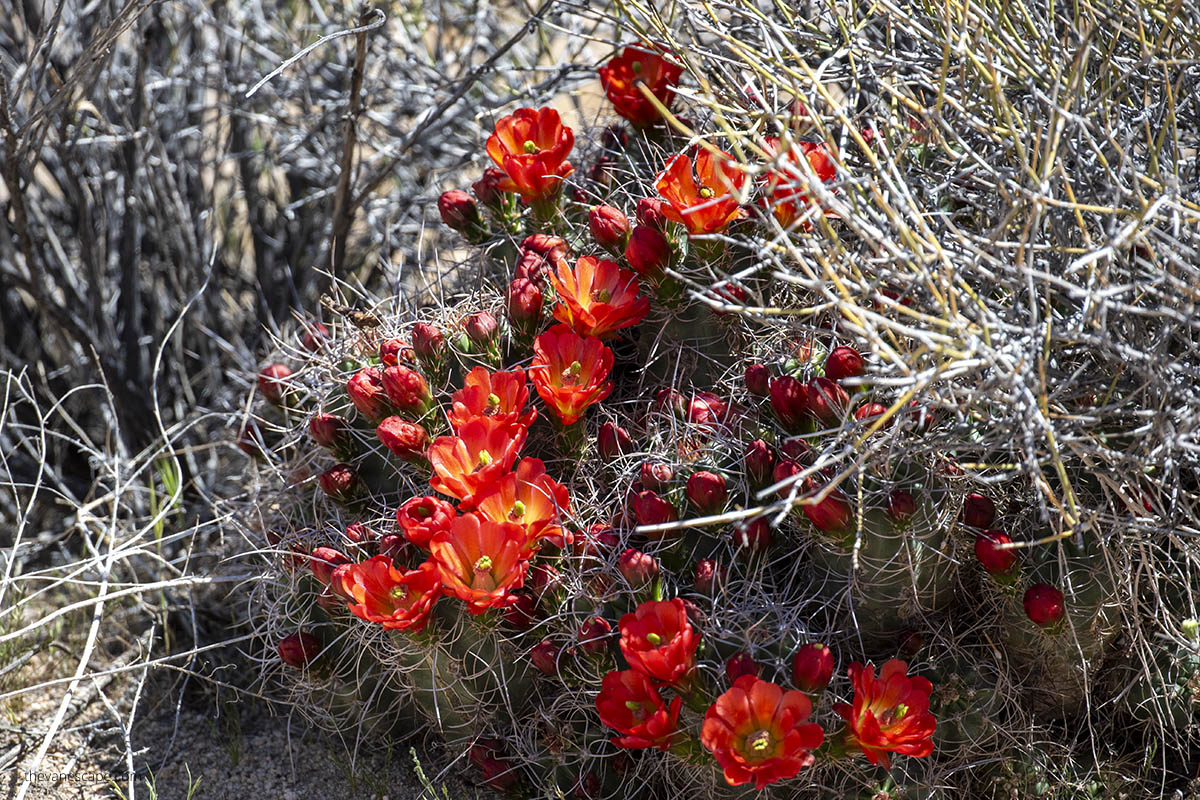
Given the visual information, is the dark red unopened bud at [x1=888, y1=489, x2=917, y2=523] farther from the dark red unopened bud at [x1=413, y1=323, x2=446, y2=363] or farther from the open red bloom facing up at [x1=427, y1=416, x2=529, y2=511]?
the dark red unopened bud at [x1=413, y1=323, x2=446, y2=363]

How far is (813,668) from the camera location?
160cm

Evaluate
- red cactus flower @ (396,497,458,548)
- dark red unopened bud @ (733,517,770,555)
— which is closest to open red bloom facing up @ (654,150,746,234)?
dark red unopened bud @ (733,517,770,555)

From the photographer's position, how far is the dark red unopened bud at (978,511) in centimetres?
172

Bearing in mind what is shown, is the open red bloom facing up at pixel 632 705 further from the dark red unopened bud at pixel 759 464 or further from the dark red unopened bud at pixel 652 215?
the dark red unopened bud at pixel 652 215

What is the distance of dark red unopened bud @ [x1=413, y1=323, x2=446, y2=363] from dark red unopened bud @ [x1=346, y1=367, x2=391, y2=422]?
8 cm

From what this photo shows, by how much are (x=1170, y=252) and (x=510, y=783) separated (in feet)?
4.13

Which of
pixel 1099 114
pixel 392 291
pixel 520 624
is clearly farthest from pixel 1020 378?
pixel 392 291

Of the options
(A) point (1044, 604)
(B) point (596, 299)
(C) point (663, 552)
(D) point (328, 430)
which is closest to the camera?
(A) point (1044, 604)

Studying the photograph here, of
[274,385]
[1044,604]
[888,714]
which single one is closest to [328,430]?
[274,385]

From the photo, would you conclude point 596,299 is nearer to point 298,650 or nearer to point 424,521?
point 424,521

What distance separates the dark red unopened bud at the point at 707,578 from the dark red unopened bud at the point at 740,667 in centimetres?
12

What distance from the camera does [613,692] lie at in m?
1.63

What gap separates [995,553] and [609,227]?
31.8 inches

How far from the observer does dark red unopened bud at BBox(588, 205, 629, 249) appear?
196cm
